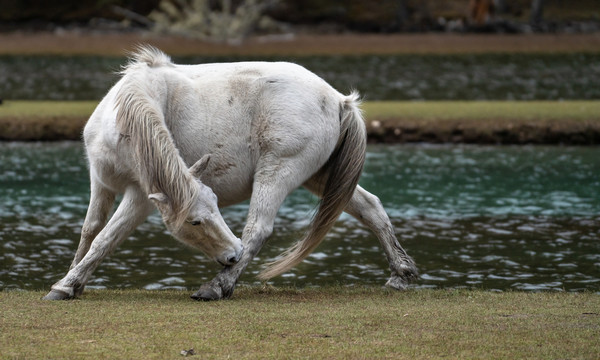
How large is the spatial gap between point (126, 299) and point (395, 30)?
4299 centimetres

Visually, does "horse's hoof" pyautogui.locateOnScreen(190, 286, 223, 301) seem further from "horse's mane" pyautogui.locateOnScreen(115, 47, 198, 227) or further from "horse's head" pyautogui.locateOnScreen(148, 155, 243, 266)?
"horse's mane" pyautogui.locateOnScreen(115, 47, 198, 227)

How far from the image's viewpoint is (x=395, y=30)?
48.5 meters

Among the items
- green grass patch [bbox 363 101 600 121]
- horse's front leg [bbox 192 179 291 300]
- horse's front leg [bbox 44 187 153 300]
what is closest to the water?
green grass patch [bbox 363 101 600 121]

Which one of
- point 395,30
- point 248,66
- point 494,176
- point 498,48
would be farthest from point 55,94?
point 395,30

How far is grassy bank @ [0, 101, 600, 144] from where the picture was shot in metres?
17.6

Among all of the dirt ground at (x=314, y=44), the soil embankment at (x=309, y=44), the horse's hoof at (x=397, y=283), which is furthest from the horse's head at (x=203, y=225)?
the dirt ground at (x=314, y=44)

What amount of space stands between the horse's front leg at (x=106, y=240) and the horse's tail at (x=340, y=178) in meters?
1.20

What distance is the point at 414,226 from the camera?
11.3m

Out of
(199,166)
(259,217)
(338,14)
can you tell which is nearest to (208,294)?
(259,217)

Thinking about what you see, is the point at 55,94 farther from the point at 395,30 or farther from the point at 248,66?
the point at 395,30

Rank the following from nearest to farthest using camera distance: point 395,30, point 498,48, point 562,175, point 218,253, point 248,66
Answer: point 218,253 → point 248,66 → point 562,175 → point 498,48 → point 395,30

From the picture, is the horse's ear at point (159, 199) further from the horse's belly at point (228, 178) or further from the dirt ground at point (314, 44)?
the dirt ground at point (314, 44)

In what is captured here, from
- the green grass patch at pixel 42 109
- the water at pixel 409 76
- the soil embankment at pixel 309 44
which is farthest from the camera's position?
the soil embankment at pixel 309 44

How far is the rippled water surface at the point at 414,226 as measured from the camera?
8727 mm
